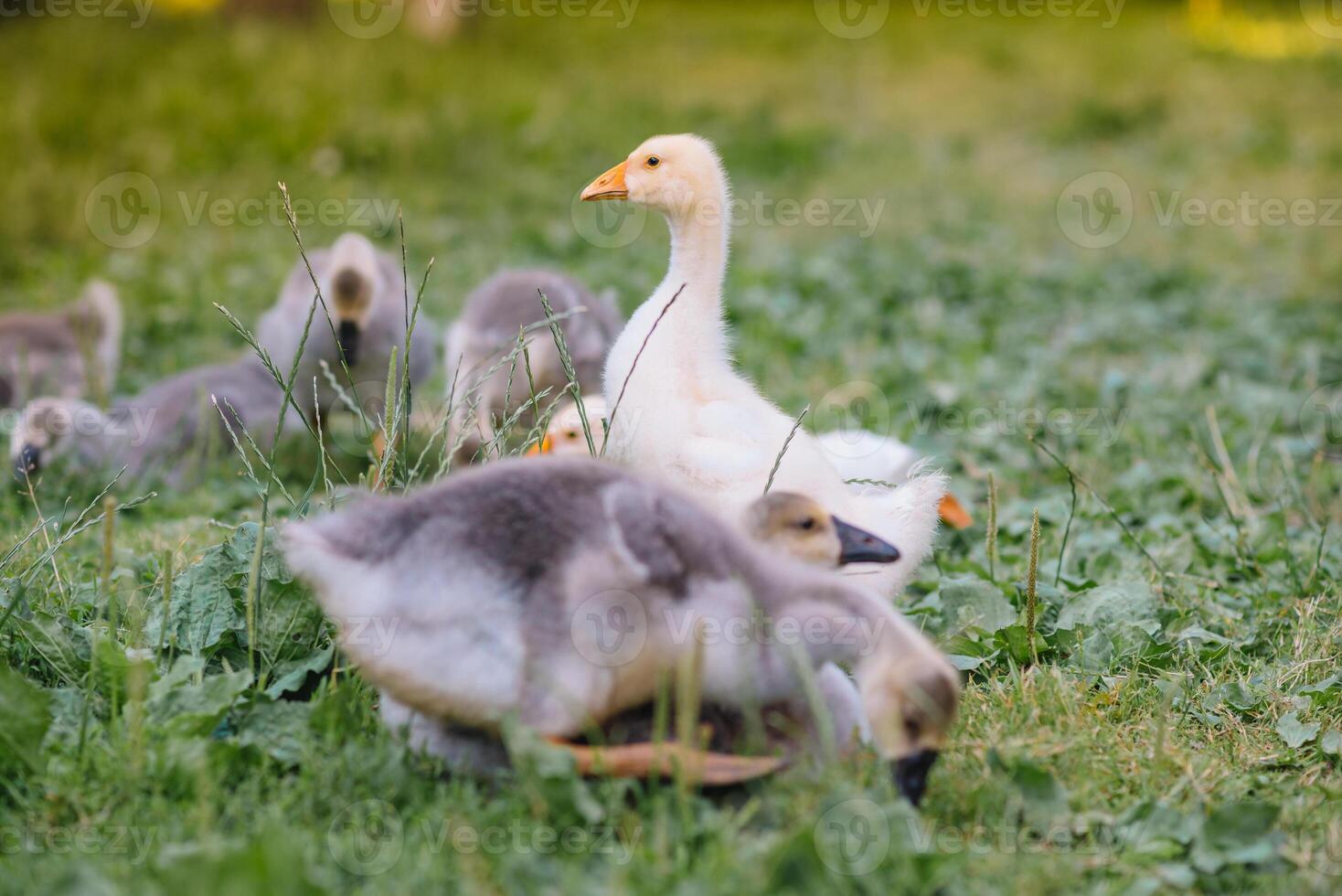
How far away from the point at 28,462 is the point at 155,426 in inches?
28.6

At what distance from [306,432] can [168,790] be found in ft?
10.9

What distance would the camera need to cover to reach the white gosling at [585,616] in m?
2.21

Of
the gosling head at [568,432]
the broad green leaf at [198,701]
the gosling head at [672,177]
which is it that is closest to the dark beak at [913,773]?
the broad green leaf at [198,701]

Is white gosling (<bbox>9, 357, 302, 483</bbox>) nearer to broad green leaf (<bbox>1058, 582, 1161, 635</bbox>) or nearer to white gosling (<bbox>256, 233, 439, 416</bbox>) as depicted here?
white gosling (<bbox>256, 233, 439, 416</bbox>)

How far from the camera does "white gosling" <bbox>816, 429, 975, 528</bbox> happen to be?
4.06 metres

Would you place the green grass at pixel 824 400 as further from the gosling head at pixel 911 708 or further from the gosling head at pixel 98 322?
the gosling head at pixel 98 322

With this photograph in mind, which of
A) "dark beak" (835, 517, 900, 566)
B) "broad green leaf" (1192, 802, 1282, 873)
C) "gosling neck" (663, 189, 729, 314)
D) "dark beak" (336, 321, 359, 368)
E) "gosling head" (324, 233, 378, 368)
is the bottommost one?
"broad green leaf" (1192, 802, 1282, 873)

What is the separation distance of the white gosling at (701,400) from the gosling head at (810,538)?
0.95ft

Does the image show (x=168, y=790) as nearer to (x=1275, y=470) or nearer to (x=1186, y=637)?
(x=1186, y=637)

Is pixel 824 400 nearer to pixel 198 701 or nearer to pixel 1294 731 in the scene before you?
pixel 1294 731

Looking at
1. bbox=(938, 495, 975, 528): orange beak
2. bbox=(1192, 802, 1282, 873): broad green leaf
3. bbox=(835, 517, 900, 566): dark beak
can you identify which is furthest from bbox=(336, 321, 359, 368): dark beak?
bbox=(1192, 802, 1282, 873): broad green leaf

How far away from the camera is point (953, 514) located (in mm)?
4262

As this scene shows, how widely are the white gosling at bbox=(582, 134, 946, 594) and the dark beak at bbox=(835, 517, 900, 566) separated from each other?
35 cm

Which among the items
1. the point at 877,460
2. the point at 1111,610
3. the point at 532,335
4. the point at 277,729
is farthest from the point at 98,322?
the point at 1111,610
